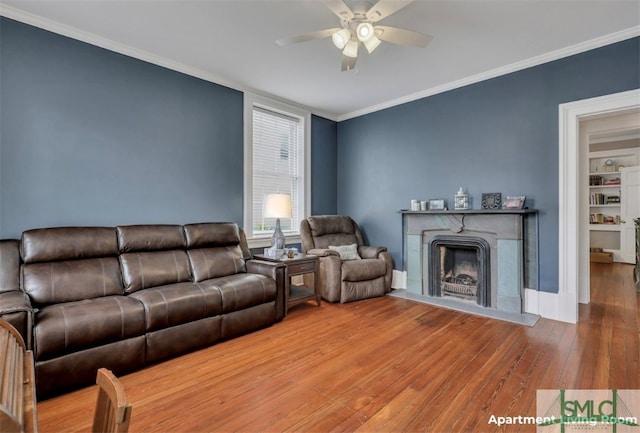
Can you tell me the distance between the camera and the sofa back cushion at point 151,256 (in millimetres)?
2807

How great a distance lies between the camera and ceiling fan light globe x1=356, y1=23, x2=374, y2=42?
2.26 metres

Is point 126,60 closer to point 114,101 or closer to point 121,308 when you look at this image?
point 114,101

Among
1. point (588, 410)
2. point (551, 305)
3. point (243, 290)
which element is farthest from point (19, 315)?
point (551, 305)

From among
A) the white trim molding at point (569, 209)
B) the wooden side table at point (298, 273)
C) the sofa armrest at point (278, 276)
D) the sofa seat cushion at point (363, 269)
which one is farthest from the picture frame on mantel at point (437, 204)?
the sofa armrest at point (278, 276)

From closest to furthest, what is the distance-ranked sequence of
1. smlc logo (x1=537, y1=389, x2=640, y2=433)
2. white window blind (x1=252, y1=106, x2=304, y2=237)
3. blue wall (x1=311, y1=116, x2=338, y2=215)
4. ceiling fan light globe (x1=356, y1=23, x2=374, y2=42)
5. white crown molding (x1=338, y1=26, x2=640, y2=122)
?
1. smlc logo (x1=537, y1=389, x2=640, y2=433)
2. ceiling fan light globe (x1=356, y1=23, x2=374, y2=42)
3. white crown molding (x1=338, y1=26, x2=640, y2=122)
4. white window blind (x1=252, y1=106, x2=304, y2=237)
5. blue wall (x1=311, y1=116, x2=338, y2=215)

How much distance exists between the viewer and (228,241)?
3.57m

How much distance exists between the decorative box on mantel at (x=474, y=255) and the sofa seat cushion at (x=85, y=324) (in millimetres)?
3419

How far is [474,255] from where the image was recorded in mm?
4074

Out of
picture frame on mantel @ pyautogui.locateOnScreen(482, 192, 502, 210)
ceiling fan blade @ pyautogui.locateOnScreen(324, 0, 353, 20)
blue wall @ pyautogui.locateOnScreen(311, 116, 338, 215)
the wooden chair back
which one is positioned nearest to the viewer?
the wooden chair back

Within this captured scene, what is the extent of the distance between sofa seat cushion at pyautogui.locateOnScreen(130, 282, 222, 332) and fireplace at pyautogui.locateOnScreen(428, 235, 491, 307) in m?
2.86

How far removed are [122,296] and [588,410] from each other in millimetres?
3291

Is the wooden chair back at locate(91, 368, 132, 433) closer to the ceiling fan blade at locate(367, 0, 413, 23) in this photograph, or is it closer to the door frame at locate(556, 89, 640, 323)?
the ceiling fan blade at locate(367, 0, 413, 23)

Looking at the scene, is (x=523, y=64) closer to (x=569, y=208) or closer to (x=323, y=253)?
(x=569, y=208)

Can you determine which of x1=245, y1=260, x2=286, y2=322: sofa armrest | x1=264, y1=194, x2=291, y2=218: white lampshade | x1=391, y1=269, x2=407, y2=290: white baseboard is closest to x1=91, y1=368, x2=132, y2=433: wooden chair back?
x1=245, y1=260, x2=286, y2=322: sofa armrest
